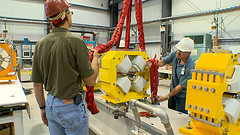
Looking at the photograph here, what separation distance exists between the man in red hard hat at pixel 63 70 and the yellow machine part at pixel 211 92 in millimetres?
695

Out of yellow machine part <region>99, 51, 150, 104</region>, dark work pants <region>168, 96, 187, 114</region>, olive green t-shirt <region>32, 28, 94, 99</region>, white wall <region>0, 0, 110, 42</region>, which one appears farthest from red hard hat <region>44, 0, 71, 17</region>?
white wall <region>0, 0, 110, 42</region>

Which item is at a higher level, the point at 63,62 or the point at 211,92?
the point at 63,62

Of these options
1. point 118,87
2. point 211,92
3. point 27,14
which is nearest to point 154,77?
point 118,87

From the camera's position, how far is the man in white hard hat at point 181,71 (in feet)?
6.41

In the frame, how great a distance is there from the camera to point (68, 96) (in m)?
1.16

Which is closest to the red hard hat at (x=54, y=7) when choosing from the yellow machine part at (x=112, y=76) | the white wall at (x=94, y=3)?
the yellow machine part at (x=112, y=76)

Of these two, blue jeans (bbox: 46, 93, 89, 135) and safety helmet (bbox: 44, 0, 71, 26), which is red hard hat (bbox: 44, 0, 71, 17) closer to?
safety helmet (bbox: 44, 0, 71, 26)

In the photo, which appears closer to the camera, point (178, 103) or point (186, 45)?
point (186, 45)

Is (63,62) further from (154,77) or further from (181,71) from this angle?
(181,71)

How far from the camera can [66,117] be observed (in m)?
1.16

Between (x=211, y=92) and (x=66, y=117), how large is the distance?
3.00 ft

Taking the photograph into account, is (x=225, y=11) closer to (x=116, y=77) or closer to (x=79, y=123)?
(x=116, y=77)

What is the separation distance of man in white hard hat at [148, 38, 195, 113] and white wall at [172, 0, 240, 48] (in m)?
4.02

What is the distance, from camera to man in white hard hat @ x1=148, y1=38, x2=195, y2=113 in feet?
6.41
